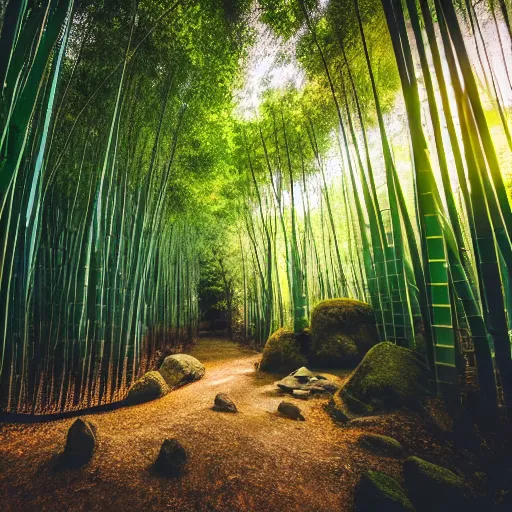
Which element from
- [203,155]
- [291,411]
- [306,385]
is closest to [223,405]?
[291,411]

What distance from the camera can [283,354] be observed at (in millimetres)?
4469

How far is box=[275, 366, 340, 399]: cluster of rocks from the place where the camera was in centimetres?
300

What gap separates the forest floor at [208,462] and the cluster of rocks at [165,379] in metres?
0.61

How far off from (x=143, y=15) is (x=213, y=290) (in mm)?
9166

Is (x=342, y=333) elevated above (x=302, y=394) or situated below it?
above

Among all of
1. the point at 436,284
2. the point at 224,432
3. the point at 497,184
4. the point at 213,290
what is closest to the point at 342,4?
the point at 497,184

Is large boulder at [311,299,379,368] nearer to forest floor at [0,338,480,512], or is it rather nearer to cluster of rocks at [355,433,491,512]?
forest floor at [0,338,480,512]

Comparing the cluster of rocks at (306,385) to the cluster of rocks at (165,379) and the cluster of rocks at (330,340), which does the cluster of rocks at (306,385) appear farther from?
the cluster of rocks at (165,379)

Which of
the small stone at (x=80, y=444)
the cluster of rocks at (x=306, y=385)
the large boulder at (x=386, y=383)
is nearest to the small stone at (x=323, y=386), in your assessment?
the cluster of rocks at (x=306, y=385)

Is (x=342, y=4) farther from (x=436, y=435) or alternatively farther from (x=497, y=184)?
(x=436, y=435)

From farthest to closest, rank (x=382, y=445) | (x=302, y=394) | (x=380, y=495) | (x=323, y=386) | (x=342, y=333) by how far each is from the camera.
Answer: (x=342, y=333), (x=323, y=386), (x=302, y=394), (x=382, y=445), (x=380, y=495)

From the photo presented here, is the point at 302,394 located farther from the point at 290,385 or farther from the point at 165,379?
the point at 165,379

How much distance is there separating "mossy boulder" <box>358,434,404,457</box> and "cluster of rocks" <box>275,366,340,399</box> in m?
1.29

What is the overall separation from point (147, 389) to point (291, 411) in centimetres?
173
